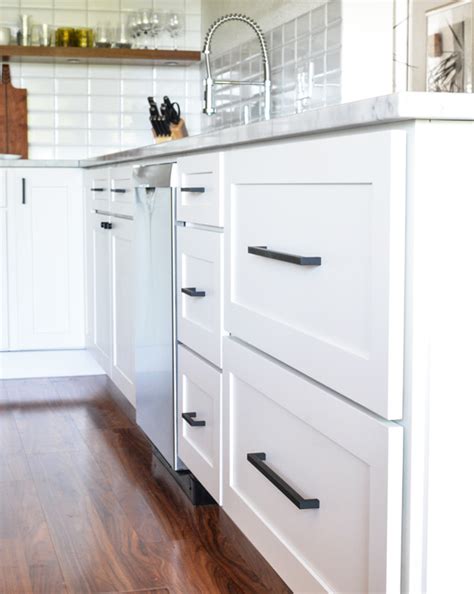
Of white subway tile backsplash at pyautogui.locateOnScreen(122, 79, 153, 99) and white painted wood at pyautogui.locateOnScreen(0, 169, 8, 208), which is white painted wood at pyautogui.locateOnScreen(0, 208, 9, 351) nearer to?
white painted wood at pyautogui.locateOnScreen(0, 169, 8, 208)

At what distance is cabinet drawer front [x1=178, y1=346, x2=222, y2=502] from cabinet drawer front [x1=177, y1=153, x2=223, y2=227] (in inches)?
13.3

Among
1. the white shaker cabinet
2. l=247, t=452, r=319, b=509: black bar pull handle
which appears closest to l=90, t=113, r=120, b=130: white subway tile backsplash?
the white shaker cabinet

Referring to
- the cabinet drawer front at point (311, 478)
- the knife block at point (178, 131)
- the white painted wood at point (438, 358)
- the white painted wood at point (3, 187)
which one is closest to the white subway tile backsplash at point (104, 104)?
the knife block at point (178, 131)

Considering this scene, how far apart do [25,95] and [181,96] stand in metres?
0.79

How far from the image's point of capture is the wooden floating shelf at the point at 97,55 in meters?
4.60

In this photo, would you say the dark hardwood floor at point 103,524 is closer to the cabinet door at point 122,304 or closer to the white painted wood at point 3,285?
the cabinet door at point 122,304

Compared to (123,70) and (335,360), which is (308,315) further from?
(123,70)

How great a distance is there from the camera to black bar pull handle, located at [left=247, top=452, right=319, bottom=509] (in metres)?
1.50

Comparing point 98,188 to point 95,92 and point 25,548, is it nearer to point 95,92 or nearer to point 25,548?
point 95,92

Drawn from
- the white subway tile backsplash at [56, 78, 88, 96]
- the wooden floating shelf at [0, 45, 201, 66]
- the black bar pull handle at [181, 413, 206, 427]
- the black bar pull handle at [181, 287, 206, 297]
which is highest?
the wooden floating shelf at [0, 45, 201, 66]

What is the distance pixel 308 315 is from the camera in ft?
5.00

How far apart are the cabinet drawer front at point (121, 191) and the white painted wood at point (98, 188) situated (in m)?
0.10

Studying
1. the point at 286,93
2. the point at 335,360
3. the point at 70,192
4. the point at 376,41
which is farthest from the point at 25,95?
the point at 335,360

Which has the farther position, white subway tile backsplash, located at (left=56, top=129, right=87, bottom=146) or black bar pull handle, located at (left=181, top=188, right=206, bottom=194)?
white subway tile backsplash, located at (left=56, top=129, right=87, bottom=146)
